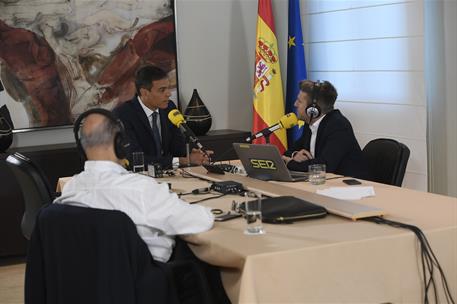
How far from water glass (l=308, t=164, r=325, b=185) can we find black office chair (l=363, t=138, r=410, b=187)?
0.47 m

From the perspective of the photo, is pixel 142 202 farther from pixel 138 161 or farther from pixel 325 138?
pixel 325 138

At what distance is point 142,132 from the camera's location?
447cm

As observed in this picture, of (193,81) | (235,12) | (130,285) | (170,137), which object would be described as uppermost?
(235,12)

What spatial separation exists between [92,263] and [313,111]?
78.4 inches

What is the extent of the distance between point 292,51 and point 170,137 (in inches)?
66.6

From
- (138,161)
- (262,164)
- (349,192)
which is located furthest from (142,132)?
(349,192)

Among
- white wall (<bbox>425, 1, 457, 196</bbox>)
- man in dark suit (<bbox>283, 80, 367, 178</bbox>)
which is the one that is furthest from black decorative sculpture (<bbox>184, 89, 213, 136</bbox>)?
white wall (<bbox>425, 1, 457, 196</bbox>)

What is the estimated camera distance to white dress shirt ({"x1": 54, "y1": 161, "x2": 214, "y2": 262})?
2549 mm

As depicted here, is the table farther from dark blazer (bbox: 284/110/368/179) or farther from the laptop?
dark blazer (bbox: 284/110/368/179)

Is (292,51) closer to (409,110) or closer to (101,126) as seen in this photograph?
(409,110)

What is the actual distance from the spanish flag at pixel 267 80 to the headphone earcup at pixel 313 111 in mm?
1798

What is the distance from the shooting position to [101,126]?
2.64 m

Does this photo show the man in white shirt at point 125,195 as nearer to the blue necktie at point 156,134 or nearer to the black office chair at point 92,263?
the black office chair at point 92,263

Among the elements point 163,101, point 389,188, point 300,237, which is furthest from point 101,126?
point 163,101
